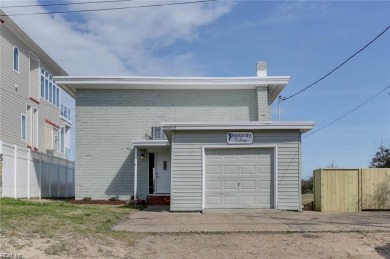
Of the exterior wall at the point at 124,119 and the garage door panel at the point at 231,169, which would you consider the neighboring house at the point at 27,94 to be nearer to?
the exterior wall at the point at 124,119

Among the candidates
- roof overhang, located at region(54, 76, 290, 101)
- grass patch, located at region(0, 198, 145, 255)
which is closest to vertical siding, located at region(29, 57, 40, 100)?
roof overhang, located at region(54, 76, 290, 101)

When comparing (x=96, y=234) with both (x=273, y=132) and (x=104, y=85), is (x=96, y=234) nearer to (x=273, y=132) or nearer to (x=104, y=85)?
(x=273, y=132)

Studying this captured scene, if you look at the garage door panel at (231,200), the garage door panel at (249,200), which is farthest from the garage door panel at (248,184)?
the garage door panel at (231,200)

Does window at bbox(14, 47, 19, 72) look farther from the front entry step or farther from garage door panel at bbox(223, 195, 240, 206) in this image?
garage door panel at bbox(223, 195, 240, 206)

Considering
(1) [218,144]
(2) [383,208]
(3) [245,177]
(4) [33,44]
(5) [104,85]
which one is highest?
(4) [33,44]

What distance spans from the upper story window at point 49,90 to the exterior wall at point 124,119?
30.3 ft

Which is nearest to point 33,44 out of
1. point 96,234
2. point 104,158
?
point 104,158

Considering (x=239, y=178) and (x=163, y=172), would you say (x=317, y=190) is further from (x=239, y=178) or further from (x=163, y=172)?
(x=163, y=172)

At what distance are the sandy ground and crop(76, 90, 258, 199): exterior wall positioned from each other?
10933 mm

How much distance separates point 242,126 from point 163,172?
622 cm

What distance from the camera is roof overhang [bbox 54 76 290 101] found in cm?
2203

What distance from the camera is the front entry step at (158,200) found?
854 inches

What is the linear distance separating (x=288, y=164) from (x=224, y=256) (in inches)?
322

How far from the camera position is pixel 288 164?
17.3 m
